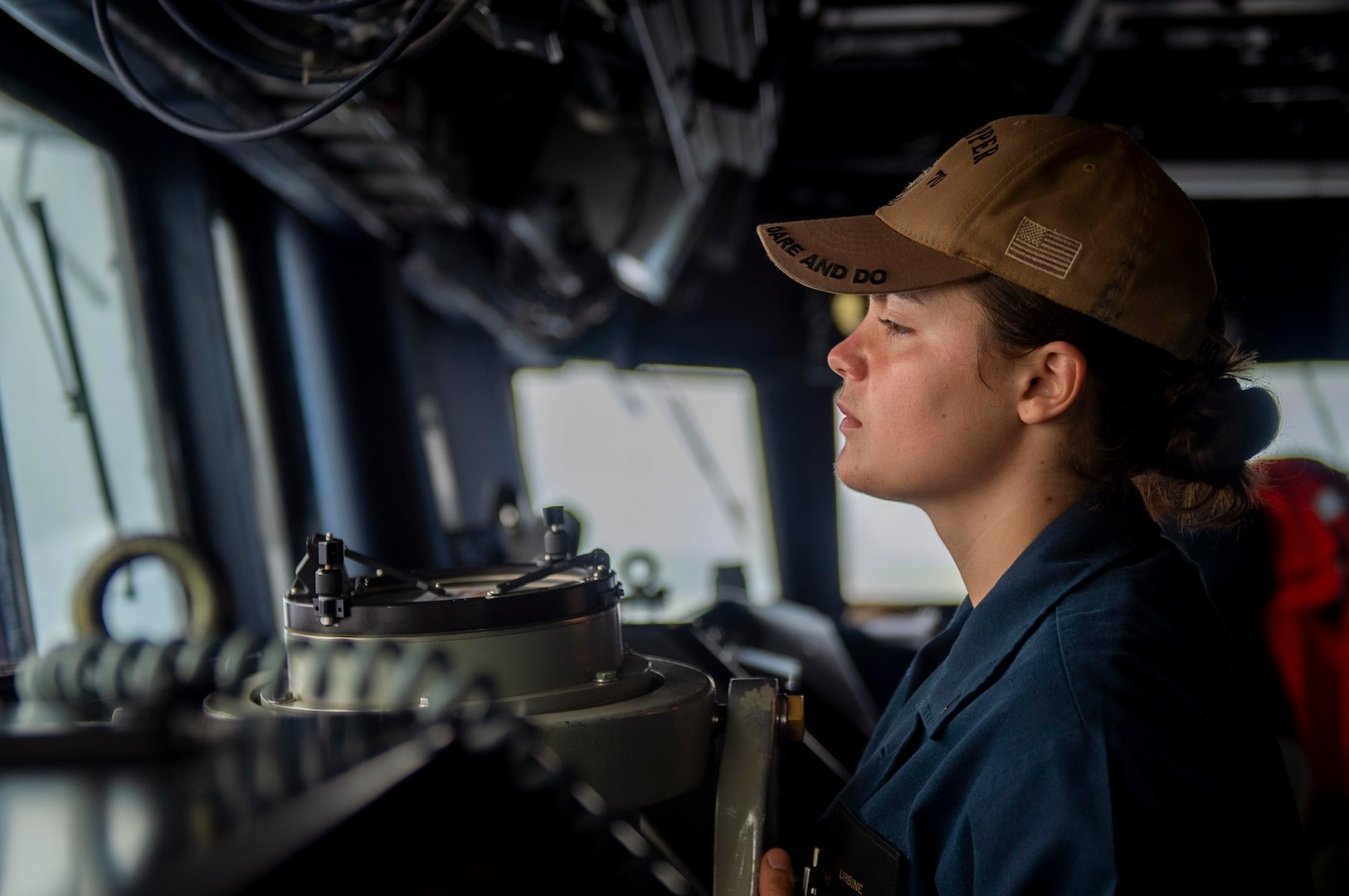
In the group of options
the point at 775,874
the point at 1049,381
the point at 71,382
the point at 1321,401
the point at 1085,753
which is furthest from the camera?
the point at 1321,401

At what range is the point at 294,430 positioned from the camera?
10.4 feet

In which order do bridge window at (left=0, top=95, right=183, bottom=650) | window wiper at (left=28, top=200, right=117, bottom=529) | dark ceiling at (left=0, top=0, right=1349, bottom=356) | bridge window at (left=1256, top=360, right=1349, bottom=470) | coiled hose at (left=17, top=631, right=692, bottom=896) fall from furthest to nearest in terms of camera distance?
1. bridge window at (left=1256, top=360, right=1349, bottom=470)
2. dark ceiling at (left=0, top=0, right=1349, bottom=356)
3. window wiper at (left=28, top=200, right=117, bottom=529)
4. bridge window at (left=0, top=95, right=183, bottom=650)
5. coiled hose at (left=17, top=631, right=692, bottom=896)

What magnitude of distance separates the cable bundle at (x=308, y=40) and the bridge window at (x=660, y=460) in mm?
4667

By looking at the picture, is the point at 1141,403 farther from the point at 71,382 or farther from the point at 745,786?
the point at 71,382

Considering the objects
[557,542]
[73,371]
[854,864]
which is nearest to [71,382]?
[73,371]

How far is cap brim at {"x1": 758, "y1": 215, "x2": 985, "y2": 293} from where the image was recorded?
46.2 inches

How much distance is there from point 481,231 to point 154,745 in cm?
376

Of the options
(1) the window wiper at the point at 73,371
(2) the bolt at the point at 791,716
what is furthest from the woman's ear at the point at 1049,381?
(1) the window wiper at the point at 73,371

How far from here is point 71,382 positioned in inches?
87.4

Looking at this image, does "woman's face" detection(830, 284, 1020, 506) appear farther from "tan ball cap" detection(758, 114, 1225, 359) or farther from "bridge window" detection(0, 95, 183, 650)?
"bridge window" detection(0, 95, 183, 650)

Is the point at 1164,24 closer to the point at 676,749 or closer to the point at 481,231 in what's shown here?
the point at 481,231

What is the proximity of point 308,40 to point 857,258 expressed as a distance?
869 millimetres

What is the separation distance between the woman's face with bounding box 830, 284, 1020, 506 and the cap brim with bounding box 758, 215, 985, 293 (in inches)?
1.4

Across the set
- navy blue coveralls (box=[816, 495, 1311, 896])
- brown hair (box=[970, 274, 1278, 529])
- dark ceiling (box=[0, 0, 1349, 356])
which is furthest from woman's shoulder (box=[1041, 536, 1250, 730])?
dark ceiling (box=[0, 0, 1349, 356])
